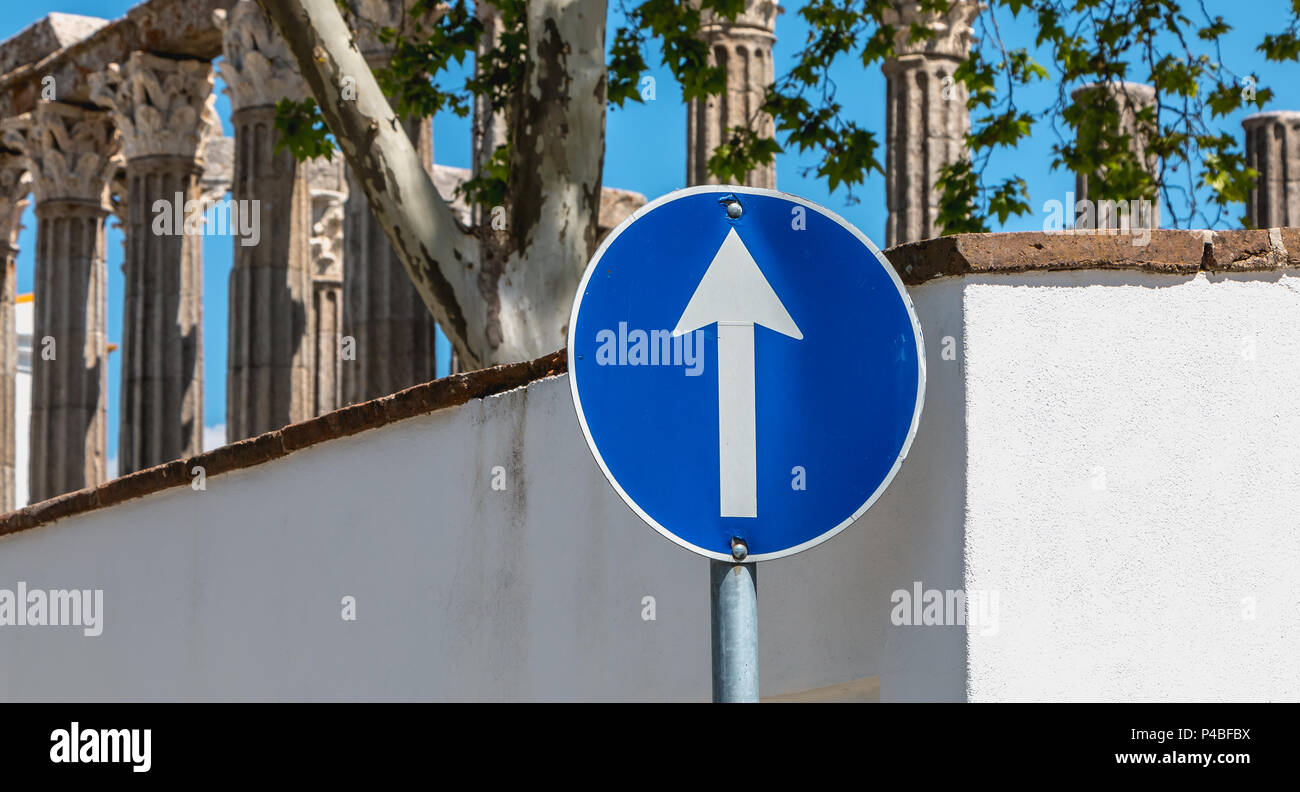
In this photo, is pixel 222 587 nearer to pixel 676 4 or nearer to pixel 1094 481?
pixel 1094 481

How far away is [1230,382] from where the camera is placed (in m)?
3.91

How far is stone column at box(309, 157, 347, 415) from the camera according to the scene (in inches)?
1123

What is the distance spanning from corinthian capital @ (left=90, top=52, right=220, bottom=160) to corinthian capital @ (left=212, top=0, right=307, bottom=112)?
2344 mm

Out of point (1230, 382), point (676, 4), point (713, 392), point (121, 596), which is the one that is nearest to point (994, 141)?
point (676, 4)

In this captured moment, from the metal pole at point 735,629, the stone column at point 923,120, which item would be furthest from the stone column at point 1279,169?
the metal pole at point 735,629

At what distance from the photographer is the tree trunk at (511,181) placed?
8.12 meters

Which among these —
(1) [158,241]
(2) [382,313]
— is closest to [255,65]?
(2) [382,313]

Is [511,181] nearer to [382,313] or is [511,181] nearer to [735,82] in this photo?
[382,313]

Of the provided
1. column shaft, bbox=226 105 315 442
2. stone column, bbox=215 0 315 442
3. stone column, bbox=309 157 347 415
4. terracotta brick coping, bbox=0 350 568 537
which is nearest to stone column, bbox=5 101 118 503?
stone column, bbox=309 157 347 415

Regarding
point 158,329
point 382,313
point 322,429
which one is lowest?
point 322,429

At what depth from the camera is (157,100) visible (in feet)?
65.7

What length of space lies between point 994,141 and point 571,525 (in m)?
7.75

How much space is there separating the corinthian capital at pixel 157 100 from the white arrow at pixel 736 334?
699 inches

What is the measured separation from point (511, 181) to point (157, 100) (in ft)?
41.9
